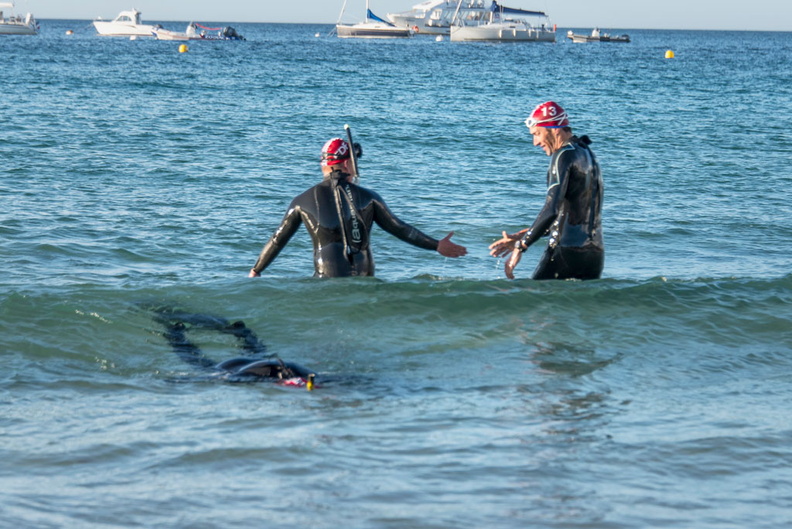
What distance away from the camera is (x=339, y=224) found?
8.99 metres

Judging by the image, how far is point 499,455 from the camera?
6.12 meters

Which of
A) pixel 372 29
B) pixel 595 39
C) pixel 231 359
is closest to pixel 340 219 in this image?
pixel 231 359

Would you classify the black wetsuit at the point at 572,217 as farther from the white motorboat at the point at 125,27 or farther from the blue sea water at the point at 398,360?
the white motorboat at the point at 125,27

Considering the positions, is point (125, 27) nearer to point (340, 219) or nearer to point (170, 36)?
point (170, 36)

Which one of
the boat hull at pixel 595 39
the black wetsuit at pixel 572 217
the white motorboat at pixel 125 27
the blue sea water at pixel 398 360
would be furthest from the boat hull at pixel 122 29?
the black wetsuit at pixel 572 217

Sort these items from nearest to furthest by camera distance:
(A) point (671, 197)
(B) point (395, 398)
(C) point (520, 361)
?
1. (B) point (395, 398)
2. (C) point (520, 361)
3. (A) point (671, 197)

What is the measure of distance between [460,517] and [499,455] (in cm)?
97

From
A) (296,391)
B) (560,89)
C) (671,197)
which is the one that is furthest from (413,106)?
(296,391)

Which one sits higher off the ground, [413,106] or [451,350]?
[413,106]

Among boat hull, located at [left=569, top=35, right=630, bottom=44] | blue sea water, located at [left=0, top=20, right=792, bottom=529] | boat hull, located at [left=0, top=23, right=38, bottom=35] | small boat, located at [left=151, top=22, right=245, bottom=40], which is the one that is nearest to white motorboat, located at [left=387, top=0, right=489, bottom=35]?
boat hull, located at [left=569, top=35, right=630, bottom=44]

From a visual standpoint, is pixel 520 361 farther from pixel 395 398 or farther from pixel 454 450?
pixel 454 450

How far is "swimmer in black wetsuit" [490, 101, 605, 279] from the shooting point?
904 cm

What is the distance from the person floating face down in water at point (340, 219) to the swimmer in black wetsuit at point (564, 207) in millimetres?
727

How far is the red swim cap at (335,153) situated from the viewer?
29.3 ft
